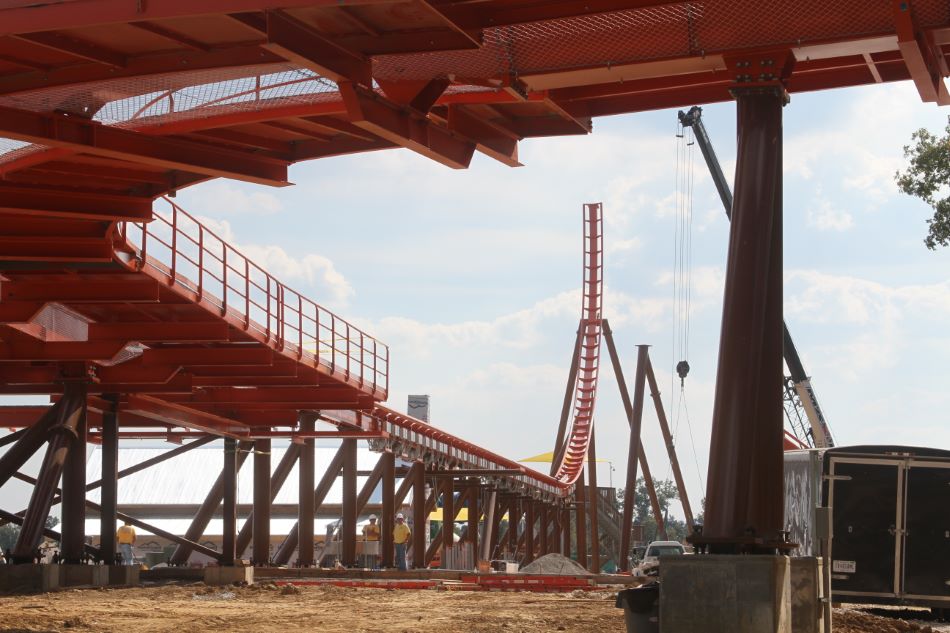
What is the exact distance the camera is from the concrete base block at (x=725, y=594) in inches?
465

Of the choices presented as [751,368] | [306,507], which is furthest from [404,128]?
[306,507]

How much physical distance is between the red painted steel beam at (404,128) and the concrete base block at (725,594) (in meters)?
5.89

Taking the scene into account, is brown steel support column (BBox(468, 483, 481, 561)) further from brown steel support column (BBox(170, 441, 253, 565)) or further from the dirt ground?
the dirt ground

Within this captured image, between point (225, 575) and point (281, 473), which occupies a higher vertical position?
point (281, 473)

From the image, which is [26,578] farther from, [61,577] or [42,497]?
[42,497]

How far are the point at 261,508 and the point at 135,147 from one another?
22214 mm

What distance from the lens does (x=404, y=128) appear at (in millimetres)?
16094

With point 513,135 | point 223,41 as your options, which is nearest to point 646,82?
point 513,135

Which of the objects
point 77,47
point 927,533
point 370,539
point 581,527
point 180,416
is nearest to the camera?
point 77,47

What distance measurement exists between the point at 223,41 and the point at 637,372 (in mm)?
37487

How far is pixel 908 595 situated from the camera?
1986cm

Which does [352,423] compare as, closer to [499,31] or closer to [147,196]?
[147,196]

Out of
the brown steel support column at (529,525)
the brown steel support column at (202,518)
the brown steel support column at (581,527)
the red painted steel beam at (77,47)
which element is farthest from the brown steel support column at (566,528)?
the red painted steel beam at (77,47)

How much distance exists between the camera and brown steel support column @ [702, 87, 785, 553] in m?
12.6
